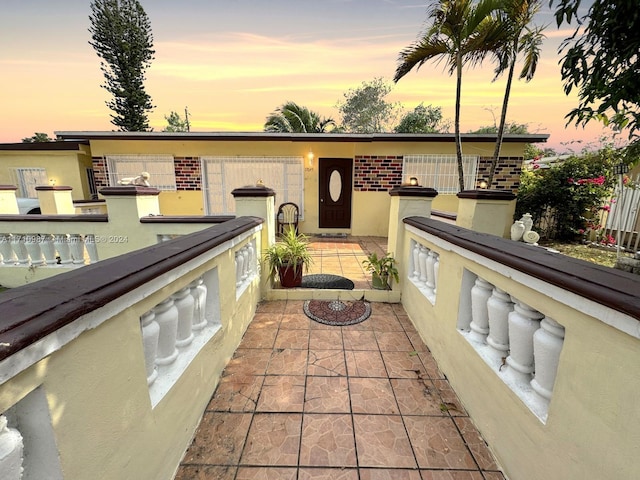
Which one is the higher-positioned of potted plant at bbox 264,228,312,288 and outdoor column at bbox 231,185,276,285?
outdoor column at bbox 231,185,276,285

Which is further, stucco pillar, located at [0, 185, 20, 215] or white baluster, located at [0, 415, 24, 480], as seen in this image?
stucco pillar, located at [0, 185, 20, 215]

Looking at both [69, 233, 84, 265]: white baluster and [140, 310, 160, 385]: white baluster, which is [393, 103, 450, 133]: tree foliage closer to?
[69, 233, 84, 265]: white baluster

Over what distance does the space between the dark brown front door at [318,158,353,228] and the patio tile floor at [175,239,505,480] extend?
5.35m

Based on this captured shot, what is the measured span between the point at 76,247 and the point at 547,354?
5065 millimetres

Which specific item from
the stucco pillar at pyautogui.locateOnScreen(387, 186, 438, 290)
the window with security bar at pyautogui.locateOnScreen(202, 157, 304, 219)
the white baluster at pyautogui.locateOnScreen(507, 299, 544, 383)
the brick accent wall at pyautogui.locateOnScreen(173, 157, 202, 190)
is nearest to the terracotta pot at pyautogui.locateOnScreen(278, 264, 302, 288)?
the stucco pillar at pyautogui.locateOnScreen(387, 186, 438, 290)

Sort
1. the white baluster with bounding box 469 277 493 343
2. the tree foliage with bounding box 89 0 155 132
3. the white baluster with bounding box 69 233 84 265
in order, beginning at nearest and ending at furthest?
1. the white baluster with bounding box 469 277 493 343
2. the white baluster with bounding box 69 233 84 265
3. the tree foliage with bounding box 89 0 155 132

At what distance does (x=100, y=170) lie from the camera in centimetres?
742

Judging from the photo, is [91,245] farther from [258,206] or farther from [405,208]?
[405,208]

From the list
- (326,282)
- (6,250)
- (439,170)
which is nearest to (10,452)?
(326,282)

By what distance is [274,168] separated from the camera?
7566 millimetres

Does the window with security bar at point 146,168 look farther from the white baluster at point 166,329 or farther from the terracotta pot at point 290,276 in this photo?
the white baluster at point 166,329

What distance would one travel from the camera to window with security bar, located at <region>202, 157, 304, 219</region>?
7.50 m

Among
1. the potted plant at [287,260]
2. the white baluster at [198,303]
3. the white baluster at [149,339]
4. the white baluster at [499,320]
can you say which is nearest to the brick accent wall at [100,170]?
the potted plant at [287,260]

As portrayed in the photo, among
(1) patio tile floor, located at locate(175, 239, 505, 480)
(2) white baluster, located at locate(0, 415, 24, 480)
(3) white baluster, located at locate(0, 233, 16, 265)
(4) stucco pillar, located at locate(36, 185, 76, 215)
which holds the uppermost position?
(4) stucco pillar, located at locate(36, 185, 76, 215)
